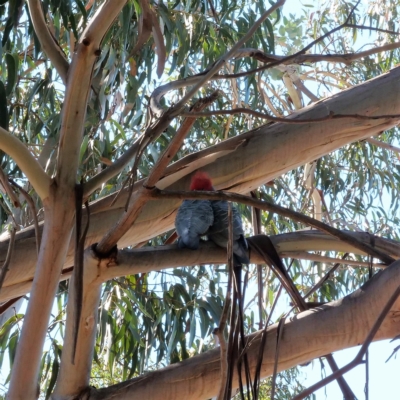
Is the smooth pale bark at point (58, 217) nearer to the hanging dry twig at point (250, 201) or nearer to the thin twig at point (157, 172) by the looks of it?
the thin twig at point (157, 172)

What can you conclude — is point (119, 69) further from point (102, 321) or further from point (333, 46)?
point (333, 46)

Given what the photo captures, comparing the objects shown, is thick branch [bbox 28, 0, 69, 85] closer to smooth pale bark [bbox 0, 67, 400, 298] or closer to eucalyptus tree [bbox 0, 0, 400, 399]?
eucalyptus tree [bbox 0, 0, 400, 399]

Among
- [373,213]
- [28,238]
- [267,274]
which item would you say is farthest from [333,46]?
[28,238]

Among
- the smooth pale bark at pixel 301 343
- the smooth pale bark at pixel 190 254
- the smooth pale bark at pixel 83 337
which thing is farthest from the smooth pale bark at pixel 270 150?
the smooth pale bark at pixel 301 343

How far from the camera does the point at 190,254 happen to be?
4.19 feet

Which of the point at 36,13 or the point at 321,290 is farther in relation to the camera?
the point at 321,290

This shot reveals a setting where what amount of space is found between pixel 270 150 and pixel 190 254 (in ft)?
1.25

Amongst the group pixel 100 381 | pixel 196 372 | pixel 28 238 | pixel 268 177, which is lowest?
pixel 196 372

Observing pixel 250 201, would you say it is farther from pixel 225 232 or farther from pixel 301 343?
pixel 225 232

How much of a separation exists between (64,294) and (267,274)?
0.89 meters

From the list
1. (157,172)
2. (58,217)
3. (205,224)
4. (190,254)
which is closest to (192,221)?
(205,224)

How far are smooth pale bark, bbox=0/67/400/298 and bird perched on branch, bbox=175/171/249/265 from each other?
0.13ft

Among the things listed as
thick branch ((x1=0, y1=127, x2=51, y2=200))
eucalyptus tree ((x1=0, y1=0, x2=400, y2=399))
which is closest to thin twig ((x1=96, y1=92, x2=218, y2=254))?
eucalyptus tree ((x1=0, y1=0, x2=400, y2=399))

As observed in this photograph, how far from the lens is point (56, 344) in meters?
2.02
